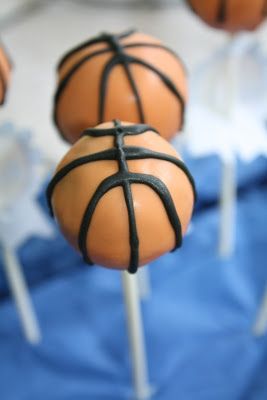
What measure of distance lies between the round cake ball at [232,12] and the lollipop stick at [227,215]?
0.84 feet

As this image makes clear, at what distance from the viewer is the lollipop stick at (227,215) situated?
0.99m

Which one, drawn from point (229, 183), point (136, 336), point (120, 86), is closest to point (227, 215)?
point (229, 183)

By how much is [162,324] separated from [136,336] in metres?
0.21

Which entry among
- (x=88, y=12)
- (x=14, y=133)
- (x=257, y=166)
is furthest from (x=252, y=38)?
(x=14, y=133)

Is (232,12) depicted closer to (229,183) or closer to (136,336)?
(229,183)

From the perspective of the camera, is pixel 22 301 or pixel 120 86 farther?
pixel 22 301

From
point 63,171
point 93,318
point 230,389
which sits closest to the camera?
point 63,171

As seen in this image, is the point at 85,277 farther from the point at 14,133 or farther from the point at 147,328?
the point at 14,133

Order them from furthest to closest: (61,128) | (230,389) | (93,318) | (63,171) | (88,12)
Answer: (88,12) → (93,318) → (230,389) → (61,128) → (63,171)

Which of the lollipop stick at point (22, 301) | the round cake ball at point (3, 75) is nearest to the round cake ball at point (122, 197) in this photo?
the round cake ball at point (3, 75)

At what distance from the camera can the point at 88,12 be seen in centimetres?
146

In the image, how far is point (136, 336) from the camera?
2.61 feet

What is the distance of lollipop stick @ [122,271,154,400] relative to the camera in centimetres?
71

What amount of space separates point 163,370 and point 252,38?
28.6 inches
